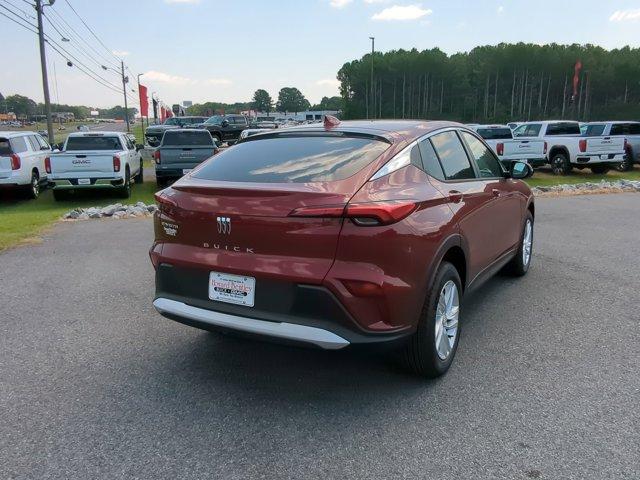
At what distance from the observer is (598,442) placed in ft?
9.62

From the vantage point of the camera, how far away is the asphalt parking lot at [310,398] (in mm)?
2791

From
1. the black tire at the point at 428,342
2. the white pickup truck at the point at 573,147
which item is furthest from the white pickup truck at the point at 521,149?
the black tire at the point at 428,342

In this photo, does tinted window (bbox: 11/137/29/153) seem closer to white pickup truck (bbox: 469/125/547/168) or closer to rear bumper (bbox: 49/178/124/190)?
rear bumper (bbox: 49/178/124/190)

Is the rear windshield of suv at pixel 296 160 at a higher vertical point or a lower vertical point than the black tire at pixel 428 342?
higher

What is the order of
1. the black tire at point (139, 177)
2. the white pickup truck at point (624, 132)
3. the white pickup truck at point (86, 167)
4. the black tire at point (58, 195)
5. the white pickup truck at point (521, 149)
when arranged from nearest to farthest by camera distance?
1. the white pickup truck at point (86, 167)
2. the black tire at point (58, 195)
3. the black tire at point (139, 177)
4. the white pickup truck at point (521, 149)
5. the white pickup truck at point (624, 132)

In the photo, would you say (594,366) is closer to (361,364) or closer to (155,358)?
(361,364)

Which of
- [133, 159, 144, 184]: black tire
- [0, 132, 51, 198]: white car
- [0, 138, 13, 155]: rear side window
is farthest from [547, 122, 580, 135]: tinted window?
[0, 138, 13, 155]: rear side window

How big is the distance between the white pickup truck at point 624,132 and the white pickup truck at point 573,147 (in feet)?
1.51

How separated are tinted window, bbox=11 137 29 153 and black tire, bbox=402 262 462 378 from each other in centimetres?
1385

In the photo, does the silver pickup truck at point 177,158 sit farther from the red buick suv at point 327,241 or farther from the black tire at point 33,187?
the red buick suv at point 327,241

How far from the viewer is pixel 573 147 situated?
1978 centimetres

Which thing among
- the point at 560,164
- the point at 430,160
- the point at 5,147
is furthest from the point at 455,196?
the point at 560,164

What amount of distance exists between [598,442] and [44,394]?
330 centimetres

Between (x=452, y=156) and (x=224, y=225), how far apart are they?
1.98 m
